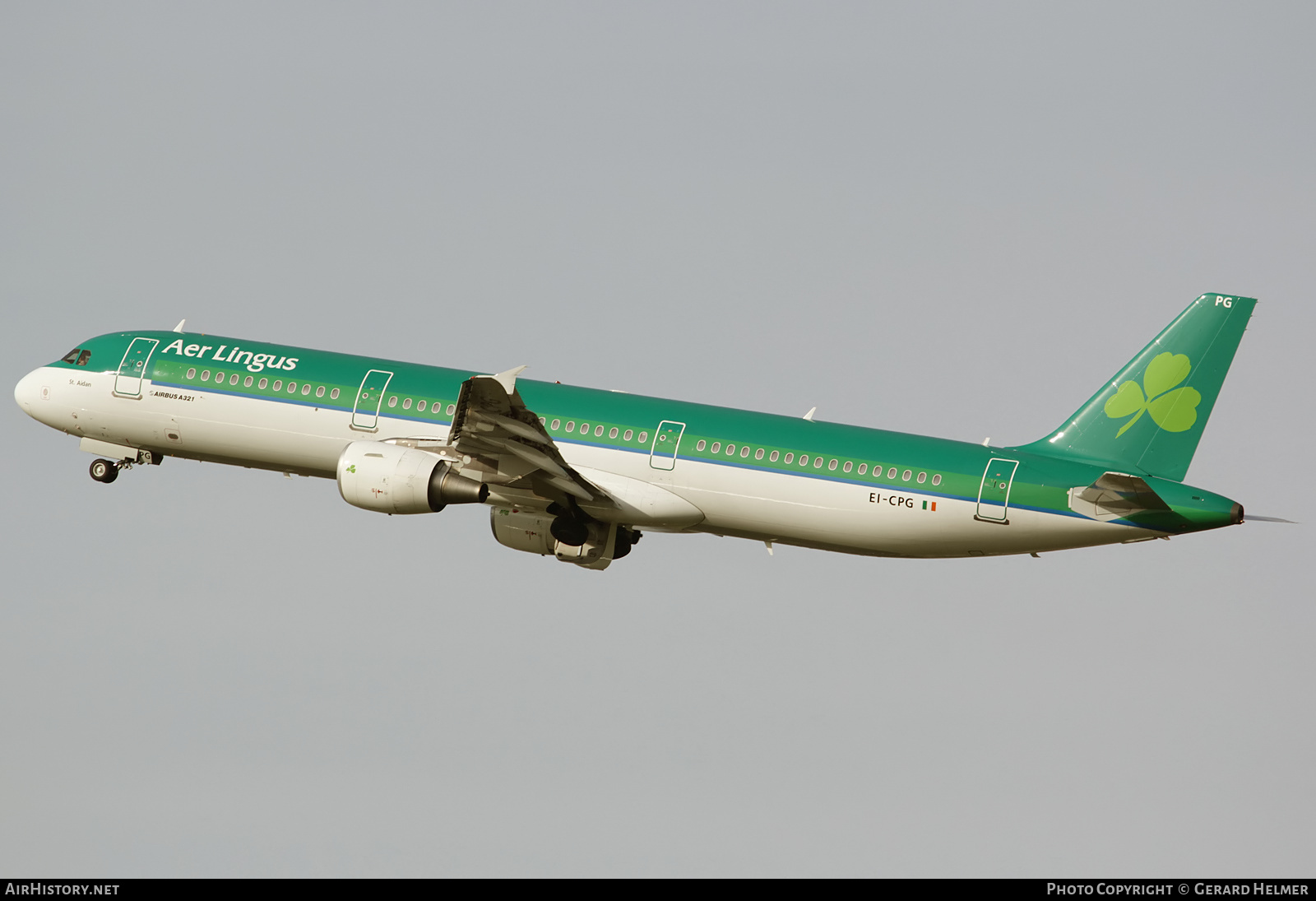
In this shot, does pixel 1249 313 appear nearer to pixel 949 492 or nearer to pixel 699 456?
pixel 949 492

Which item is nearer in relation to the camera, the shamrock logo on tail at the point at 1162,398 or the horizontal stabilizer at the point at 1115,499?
the horizontal stabilizer at the point at 1115,499

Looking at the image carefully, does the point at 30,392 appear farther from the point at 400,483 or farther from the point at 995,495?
the point at 995,495

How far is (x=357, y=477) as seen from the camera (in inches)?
1507

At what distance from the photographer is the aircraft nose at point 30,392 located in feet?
148

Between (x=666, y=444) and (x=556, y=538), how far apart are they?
430 centimetres

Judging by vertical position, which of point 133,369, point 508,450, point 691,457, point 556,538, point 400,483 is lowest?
point 400,483

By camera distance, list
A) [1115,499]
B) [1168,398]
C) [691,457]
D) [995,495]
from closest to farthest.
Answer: [1115,499]
[995,495]
[1168,398]
[691,457]

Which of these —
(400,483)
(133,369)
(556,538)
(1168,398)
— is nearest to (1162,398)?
(1168,398)

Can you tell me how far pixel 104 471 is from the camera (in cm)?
4528

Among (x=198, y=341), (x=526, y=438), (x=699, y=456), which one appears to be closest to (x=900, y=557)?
(x=699, y=456)

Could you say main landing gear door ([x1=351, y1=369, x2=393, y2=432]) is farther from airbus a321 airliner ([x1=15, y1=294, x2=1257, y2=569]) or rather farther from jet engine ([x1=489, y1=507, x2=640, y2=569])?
jet engine ([x1=489, y1=507, x2=640, y2=569])

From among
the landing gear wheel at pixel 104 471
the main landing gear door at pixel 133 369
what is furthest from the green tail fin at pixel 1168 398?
the landing gear wheel at pixel 104 471

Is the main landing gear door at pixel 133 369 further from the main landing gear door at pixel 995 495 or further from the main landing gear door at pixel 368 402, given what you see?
the main landing gear door at pixel 995 495

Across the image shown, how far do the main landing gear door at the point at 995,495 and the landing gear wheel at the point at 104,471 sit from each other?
24.0 m
